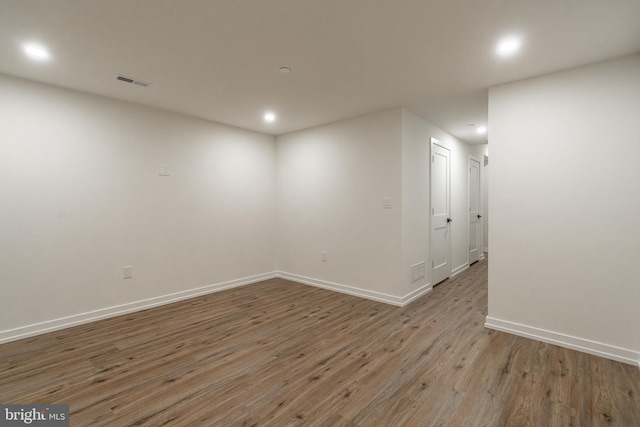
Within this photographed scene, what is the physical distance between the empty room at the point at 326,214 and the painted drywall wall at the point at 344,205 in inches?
1.3

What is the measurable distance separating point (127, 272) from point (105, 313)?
50cm

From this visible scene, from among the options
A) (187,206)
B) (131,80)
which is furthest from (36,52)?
(187,206)

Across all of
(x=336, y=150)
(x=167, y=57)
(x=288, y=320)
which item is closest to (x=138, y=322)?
(x=288, y=320)

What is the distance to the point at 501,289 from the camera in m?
3.11

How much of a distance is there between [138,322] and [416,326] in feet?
10.2

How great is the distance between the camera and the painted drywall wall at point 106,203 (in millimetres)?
2943

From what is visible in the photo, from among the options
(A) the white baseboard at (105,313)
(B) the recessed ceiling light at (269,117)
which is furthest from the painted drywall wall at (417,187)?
(A) the white baseboard at (105,313)

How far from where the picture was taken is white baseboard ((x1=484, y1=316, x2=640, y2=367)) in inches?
97.1

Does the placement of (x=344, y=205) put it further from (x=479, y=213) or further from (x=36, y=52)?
(x=479, y=213)

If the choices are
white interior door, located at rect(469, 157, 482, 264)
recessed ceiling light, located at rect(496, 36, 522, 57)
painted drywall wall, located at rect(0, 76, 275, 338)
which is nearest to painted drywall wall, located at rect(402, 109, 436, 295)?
recessed ceiling light, located at rect(496, 36, 522, 57)

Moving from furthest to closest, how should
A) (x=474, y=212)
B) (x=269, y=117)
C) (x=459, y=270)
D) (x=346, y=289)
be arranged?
(x=474, y=212) < (x=459, y=270) < (x=346, y=289) < (x=269, y=117)

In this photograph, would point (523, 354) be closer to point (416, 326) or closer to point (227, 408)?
point (416, 326)
